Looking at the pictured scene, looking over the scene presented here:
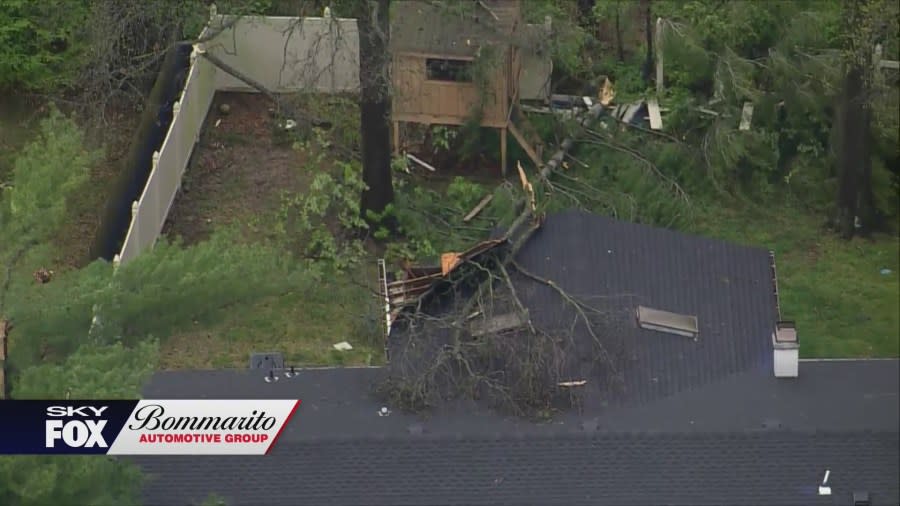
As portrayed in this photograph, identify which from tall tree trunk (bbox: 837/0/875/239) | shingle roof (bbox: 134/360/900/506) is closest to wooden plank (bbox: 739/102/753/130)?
tall tree trunk (bbox: 837/0/875/239)

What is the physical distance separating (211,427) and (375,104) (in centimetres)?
721

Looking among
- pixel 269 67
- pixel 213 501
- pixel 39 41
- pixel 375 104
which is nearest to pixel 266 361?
pixel 213 501

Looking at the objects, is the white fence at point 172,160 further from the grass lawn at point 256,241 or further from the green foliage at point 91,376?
the green foliage at point 91,376

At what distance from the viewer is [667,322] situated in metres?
17.5

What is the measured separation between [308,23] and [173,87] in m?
2.21

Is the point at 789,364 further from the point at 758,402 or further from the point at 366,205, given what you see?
the point at 366,205

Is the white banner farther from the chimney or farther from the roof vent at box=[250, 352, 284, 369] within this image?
the chimney

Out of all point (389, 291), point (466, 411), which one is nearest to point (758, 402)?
point (466, 411)

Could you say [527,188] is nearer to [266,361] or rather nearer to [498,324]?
[498,324]

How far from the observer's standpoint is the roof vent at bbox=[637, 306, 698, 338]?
17.4m

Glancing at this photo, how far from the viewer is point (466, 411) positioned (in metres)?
16.2

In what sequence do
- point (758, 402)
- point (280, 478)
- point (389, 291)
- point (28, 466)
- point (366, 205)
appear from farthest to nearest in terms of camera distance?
point (366, 205) → point (389, 291) → point (758, 402) → point (280, 478) → point (28, 466)

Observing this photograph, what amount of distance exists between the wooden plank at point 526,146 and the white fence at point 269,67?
101cm

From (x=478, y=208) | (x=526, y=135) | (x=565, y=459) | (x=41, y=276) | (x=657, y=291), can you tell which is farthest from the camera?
(x=526, y=135)
